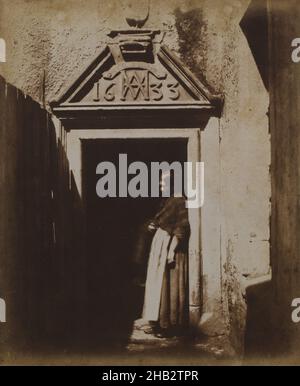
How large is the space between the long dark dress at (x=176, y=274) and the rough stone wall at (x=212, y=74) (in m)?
0.19

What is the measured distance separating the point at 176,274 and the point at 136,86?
1.54m

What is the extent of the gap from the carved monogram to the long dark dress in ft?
2.76

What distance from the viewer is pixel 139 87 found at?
4.39 m

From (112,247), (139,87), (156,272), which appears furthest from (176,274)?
(139,87)

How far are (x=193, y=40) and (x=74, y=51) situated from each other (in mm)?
950

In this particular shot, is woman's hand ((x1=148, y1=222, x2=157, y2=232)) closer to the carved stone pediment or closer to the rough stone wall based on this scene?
the rough stone wall

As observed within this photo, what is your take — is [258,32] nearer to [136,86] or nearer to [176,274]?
[136,86]

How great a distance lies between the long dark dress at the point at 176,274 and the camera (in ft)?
14.7

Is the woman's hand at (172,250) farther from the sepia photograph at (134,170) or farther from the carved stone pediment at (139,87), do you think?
the carved stone pediment at (139,87)

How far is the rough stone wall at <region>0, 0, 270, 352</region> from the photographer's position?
13.7 ft

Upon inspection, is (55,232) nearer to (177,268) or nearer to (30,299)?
(30,299)

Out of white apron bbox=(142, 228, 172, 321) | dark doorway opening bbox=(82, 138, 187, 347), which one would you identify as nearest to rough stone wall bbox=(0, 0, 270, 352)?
white apron bbox=(142, 228, 172, 321)

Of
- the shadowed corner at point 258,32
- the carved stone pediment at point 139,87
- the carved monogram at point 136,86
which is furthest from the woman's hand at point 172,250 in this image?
the shadowed corner at point 258,32

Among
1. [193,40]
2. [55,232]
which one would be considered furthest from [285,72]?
[55,232]
